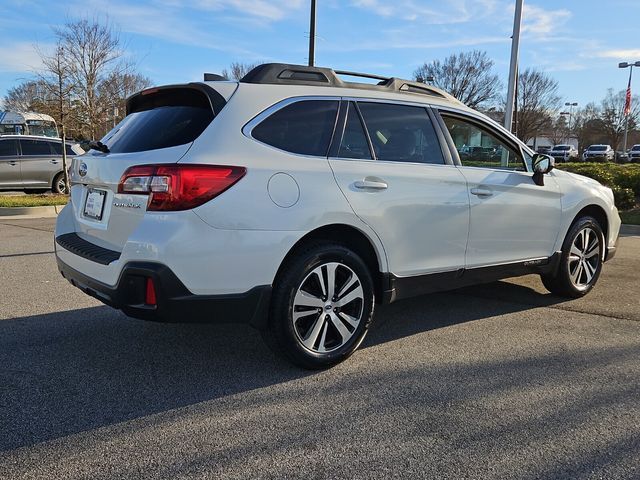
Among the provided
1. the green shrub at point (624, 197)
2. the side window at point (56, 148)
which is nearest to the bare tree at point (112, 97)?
the side window at point (56, 148)

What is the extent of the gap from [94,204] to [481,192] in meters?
2.80

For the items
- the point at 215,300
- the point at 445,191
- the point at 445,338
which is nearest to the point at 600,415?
the point at 445,338

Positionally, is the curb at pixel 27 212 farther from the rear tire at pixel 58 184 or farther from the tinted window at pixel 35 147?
the tinted window at pixel 35 147

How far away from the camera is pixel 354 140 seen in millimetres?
3779

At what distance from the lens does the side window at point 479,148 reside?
444 centimetres

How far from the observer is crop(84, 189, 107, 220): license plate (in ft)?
11.3

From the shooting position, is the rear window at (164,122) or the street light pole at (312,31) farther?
the street light pole at (312,31)

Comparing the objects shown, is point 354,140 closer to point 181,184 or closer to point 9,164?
point 181,184

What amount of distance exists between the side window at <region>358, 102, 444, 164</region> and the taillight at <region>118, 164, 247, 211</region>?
1233mm

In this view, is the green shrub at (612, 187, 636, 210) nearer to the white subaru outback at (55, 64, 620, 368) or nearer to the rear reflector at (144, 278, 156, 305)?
the white subaru outback at (55, 64, 620, 368)

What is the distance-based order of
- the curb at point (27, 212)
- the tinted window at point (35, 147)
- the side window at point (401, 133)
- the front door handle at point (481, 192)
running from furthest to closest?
the tinted window at point (35, 147), the curb at point (27, 212), the front door handle at point (481, 192), the side window at point (401, 133)

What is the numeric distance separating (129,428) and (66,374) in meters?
0.90

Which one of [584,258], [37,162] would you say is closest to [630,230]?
[584,258]

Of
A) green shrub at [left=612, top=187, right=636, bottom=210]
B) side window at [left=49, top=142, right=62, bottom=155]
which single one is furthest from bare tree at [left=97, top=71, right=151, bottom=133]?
green shrub at [left=612, top=187, right=636, bottom=210]
